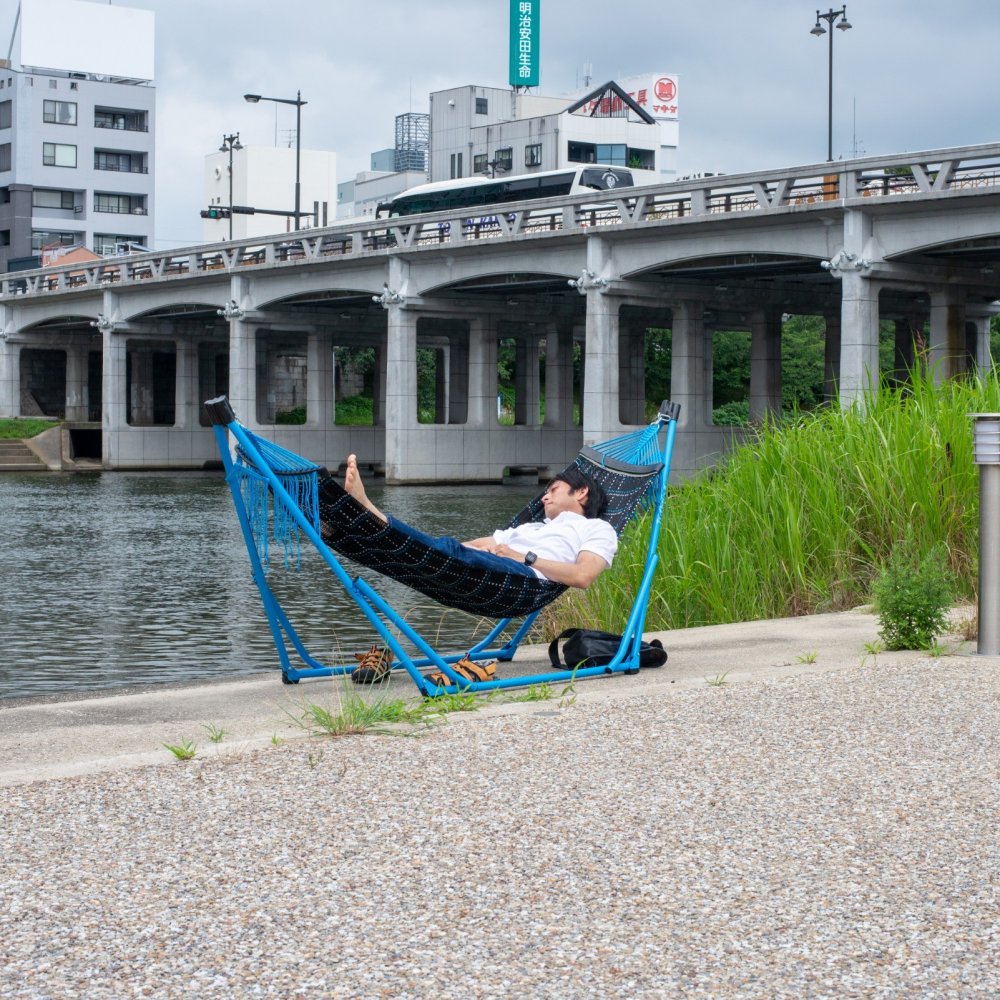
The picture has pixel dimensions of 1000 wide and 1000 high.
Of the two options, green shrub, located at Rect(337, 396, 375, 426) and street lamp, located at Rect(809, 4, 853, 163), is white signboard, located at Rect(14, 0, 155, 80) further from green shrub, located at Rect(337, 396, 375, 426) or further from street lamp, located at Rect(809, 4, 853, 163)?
street lamp, located at Rect(809, 4, 853, 163)

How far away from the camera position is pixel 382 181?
121625 millimetres

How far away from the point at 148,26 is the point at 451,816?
4001 inches

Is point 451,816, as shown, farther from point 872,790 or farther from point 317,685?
point 317,685

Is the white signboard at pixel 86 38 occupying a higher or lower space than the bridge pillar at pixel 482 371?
higher

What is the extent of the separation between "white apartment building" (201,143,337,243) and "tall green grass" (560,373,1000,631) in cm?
11151

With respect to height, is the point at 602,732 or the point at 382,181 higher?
the point at 382,181

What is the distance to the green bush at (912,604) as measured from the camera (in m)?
8.84

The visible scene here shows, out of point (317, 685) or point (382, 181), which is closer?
point (317, 685)

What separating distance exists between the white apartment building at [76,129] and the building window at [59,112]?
0.19 feet

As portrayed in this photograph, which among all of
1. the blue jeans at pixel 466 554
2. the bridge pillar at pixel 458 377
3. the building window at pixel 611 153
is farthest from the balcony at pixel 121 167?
the blue jeans at pixel 466 554

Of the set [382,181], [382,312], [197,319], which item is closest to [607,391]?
[382,312]

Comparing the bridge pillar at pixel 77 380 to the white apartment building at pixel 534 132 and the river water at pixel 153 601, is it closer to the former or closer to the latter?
the white apartment building at pixel 534 132

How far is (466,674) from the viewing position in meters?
7.93

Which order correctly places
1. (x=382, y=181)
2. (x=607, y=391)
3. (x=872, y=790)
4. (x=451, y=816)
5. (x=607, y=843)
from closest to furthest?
(x=607, y=843) → (x=451, y=816) → (x=872, y=790) → (x=607, y=391) → (x=382, y=181)
